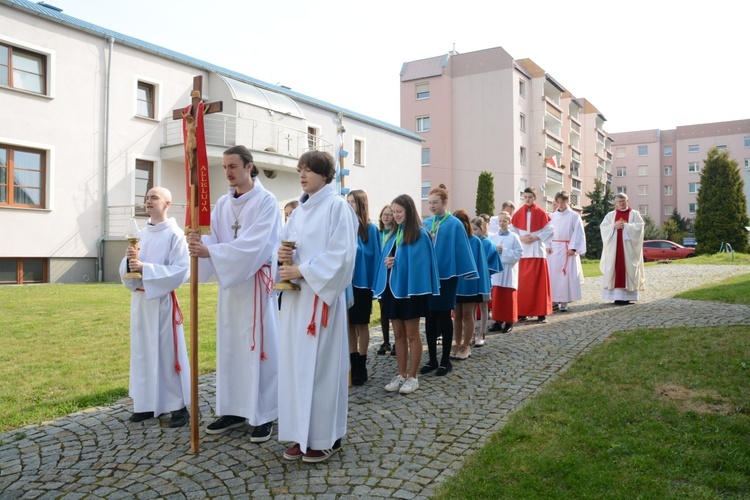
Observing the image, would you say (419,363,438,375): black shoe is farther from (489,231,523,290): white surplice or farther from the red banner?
the red banner

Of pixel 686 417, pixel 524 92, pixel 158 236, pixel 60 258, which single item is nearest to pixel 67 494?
pixel 158 236

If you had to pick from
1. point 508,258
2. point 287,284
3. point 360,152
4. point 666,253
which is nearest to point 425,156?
point 360,152

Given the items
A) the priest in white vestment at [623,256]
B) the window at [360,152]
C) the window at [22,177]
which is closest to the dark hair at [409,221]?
the priest in white vestment at [623,256]

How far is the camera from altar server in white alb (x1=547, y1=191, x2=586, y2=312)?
1099cm

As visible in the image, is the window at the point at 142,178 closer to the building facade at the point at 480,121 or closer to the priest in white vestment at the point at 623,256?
the priest in white vestment at the point at 623,256

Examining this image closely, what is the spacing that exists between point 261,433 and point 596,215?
39.6 metres

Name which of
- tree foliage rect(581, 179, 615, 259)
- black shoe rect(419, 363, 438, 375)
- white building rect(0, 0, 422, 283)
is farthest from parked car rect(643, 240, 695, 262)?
black shoe rect(419, 363, 438, 375)

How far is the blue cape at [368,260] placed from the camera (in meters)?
6.18

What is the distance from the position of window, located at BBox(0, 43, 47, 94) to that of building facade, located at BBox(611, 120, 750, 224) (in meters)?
65.6

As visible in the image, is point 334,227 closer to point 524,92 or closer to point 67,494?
point 67,494

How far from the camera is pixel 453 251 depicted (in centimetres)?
631

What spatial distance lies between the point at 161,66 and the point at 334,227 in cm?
1930

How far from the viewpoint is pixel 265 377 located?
4465 mm

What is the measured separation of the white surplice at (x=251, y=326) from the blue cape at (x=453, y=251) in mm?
2373
